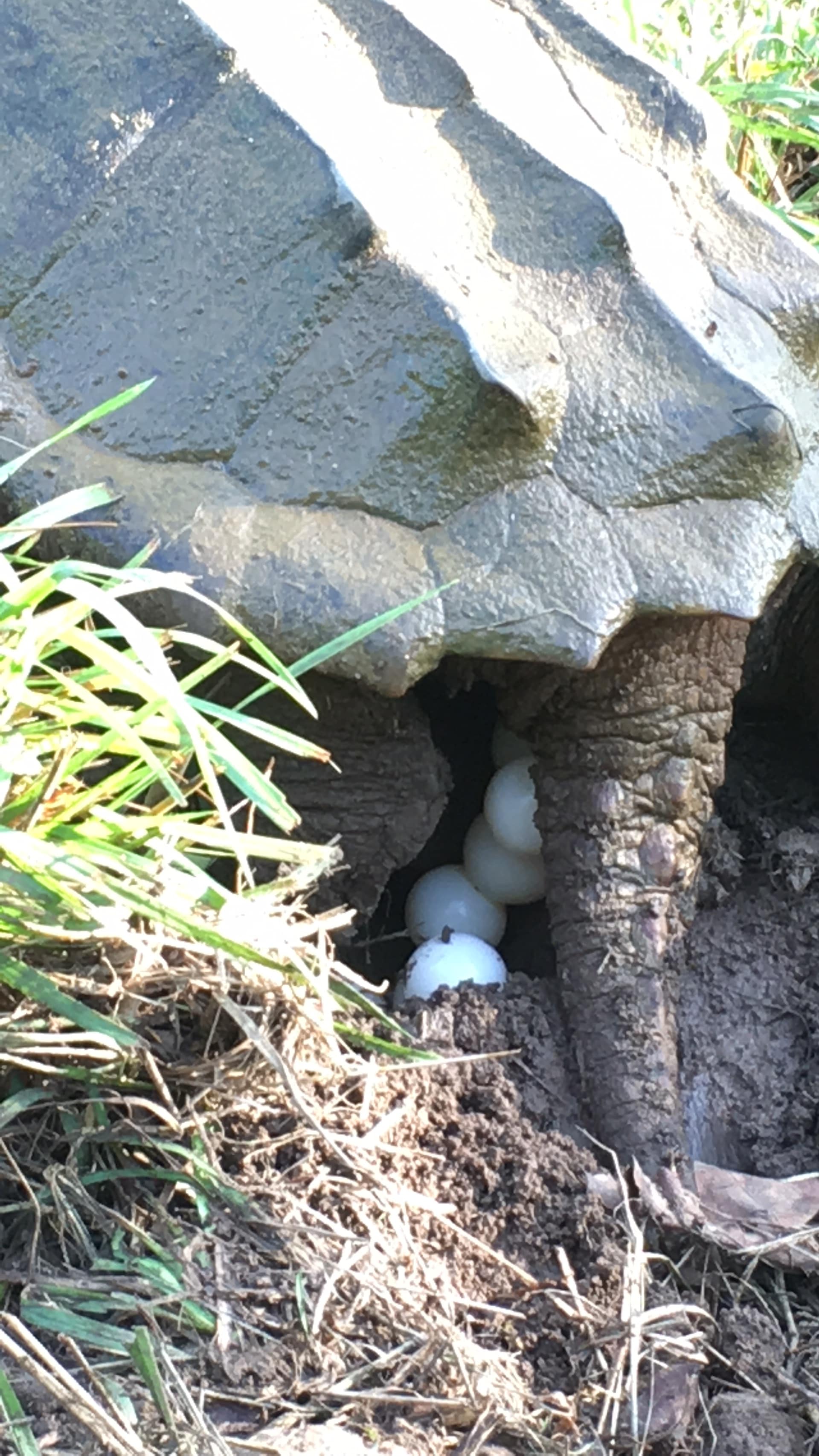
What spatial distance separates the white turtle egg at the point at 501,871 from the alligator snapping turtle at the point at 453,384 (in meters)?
0.17

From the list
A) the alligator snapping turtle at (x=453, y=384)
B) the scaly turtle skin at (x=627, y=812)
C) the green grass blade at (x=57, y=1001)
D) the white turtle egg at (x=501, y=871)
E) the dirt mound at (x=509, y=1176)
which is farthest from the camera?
the white turtle egg at (x=501, y=871)

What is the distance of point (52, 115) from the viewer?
194cm

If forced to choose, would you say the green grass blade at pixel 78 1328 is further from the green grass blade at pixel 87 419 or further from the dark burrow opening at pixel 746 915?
the green grass blade at pixel 87 419

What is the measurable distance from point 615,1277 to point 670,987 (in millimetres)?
445

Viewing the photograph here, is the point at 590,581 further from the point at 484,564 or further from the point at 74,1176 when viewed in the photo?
the point at 74,1176

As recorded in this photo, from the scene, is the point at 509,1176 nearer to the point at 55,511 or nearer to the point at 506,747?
the point at 506,747

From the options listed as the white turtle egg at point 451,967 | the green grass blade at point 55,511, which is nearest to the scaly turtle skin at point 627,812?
the white turtle egg at point 451,967

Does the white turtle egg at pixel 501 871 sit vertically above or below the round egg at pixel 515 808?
below

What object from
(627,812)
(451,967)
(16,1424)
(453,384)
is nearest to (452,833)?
(451,967)

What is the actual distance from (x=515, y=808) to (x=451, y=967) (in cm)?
25

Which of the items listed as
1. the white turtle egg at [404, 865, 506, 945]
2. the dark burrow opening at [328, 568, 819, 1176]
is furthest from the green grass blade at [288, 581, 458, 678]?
the white turtle egg at [404, 865, 506, 945]

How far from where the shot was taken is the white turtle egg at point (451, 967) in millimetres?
1867

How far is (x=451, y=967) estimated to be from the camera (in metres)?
1.88

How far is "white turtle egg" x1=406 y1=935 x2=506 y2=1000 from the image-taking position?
6.13 feet
